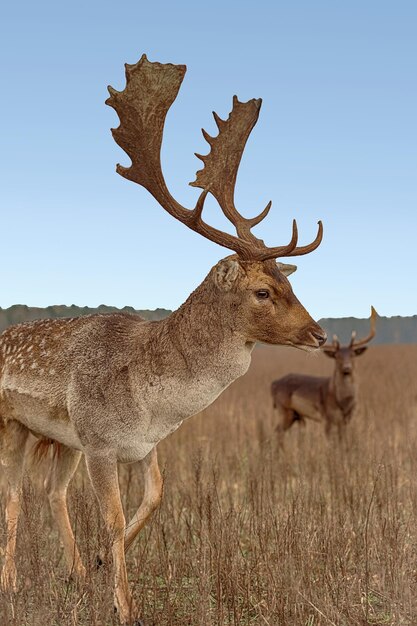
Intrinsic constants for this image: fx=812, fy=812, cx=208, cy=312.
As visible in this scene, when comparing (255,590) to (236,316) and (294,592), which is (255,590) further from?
(236,316)

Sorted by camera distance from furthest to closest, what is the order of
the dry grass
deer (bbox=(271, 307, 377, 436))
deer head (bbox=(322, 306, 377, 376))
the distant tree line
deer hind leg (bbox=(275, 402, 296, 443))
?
the distant tree line → deer hind leg (bbox=(275, 402, 296, 443)) → deer (bbox=(271, 307, 377, 436)) → deer head (bbox=(322, 306, 377, 376)) → the dry grass

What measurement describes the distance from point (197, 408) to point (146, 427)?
0.30 m

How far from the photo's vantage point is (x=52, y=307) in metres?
12.4

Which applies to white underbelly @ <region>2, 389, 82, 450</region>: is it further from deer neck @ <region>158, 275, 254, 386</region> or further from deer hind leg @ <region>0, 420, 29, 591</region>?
deer neck @ <region>158, 275, 254, 386</region>

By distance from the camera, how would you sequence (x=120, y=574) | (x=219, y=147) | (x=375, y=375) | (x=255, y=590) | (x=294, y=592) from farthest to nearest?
(x=375, y=375) → (x=219, y=147) → (x=255, y=590) → (x=120, y=574) → (x=294, y=592)

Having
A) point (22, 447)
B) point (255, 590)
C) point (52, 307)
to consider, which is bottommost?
point (255, 590)

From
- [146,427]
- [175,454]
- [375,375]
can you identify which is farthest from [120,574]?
[375,375]

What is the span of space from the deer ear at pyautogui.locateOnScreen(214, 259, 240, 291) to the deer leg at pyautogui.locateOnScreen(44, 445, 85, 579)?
1884mm

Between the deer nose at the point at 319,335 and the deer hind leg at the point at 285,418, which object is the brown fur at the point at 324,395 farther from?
the deer nose at the point at 319,335

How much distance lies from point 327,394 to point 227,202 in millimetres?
6962

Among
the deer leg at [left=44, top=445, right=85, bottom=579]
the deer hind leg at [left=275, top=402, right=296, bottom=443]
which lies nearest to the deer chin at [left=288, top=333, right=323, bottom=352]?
the deer leg at [left=44, top=445, right=85, bottom=579]

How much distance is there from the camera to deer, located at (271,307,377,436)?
1122 centimetres

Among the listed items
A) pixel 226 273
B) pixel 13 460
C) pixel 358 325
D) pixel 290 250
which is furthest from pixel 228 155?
pixel 358 325

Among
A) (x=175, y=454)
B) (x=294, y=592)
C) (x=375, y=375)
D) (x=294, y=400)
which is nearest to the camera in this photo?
(x=294, y=592)
